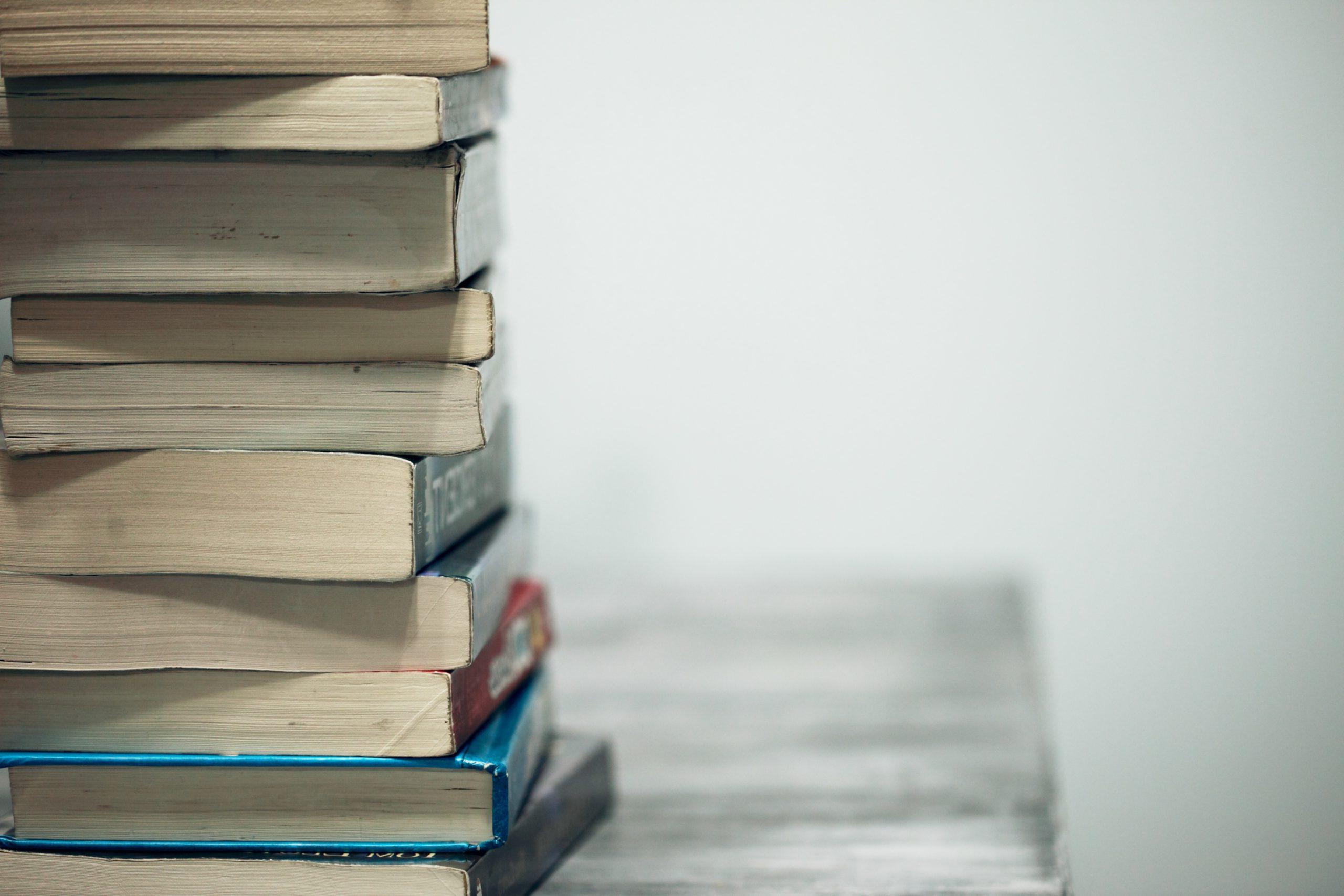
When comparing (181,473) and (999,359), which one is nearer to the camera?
(181,473)

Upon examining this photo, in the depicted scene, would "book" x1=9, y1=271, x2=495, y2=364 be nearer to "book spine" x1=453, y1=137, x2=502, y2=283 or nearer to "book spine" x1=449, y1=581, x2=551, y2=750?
"book spine" x1=453, y1=137, x2=502, y2=283

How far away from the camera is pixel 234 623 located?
708 mm

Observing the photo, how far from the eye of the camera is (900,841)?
2.84 ft

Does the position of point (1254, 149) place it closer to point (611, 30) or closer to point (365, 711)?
point (611, 30)

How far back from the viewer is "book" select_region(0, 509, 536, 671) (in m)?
0.70

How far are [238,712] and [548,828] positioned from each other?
21 centimetres

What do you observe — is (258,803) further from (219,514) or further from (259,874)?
(219,514)

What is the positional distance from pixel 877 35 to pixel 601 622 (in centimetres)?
108

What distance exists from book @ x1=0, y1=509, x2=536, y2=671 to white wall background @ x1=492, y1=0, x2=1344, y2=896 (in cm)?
136

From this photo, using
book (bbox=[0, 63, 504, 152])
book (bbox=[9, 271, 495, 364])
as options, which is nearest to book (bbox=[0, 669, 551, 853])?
book (bbox=[9, 271, 495, 364])

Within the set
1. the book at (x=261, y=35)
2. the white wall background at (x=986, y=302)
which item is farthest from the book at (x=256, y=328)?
the white wall background at (x=986, y=302)

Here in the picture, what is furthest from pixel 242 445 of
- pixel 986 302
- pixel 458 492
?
pixel 986 302

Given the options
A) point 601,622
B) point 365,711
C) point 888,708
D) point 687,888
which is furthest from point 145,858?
point 601,622

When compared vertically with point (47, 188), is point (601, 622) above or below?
below
